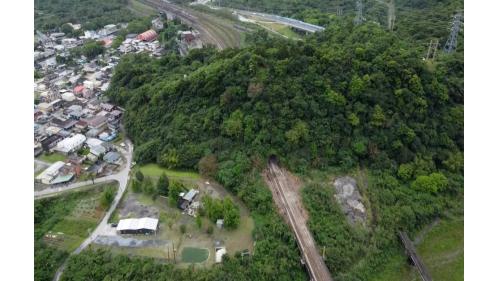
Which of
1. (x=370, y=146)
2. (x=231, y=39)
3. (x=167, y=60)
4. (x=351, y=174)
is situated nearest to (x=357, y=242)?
(x=351, y=174)

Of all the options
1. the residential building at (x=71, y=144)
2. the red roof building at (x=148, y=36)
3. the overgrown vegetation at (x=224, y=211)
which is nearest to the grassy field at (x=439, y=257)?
the overgrown vegetation at (x=224, y=211)

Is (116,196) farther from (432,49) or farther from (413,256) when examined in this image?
(432,49)

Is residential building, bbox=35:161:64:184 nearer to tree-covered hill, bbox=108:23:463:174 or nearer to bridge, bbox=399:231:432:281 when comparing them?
tree-covered hill, bbox=108:23:463:174

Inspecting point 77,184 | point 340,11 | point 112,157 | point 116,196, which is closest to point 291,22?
point 340,11

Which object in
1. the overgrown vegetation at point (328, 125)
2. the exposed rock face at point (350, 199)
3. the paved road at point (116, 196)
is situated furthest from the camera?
the overgrown vegetation at point (328, 125)

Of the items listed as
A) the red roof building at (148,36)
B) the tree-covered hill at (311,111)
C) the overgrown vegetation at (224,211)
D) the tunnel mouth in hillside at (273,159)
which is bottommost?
the overgrown vegetation at (224,211)

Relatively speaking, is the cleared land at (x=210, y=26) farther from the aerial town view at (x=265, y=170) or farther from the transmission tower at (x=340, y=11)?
the transmission tower at (x=340, y=11)
